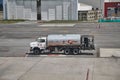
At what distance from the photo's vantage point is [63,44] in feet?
123

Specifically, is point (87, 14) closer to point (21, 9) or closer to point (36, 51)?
point (21, 9)

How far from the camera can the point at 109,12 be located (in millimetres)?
129500

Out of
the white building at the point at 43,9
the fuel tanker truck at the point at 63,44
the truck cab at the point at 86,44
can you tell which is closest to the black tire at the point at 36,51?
the fuel tanker truck at the point at 63,44

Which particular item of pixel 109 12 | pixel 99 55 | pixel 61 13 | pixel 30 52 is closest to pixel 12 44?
pixel 30 52

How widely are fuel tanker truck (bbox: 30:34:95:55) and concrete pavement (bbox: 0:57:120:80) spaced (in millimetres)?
2671

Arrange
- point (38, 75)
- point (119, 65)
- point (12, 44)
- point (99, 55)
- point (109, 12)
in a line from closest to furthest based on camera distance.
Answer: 1. point (38, 75)
2. point (119, 65)
3. point (99, 55)
4. point (12, 44)
5. point (109, 12)

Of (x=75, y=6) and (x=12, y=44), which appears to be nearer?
A: (x=12, y=44)

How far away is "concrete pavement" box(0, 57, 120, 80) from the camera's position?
26.3m

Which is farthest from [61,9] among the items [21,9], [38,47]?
[38,47]

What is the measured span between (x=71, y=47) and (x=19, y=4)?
285 feet

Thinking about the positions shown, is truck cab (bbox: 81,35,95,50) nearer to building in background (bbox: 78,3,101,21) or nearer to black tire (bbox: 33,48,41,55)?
black tire (bbox: 33,48,41,55)

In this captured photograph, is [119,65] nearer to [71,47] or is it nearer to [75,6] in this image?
[71,47]

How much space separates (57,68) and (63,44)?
27.0 feet

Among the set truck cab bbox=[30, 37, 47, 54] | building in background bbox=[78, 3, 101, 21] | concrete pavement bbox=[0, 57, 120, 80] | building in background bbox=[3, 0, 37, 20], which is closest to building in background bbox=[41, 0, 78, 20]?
building in background bbox=[3, 0, 37, 20]
